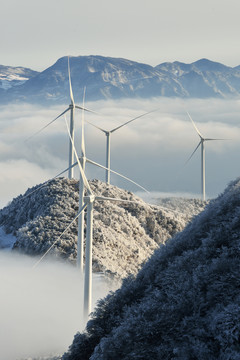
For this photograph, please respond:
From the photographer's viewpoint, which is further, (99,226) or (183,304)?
(99,226)

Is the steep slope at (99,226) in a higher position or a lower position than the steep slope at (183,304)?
lower

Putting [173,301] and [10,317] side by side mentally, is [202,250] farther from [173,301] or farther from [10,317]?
[10,317]

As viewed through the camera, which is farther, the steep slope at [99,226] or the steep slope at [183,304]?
the steep slope at [99,226]

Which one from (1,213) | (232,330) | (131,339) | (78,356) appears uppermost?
(232,330)

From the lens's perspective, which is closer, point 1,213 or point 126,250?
point 126,250

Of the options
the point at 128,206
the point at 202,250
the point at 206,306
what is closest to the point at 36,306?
the point at 202,250
